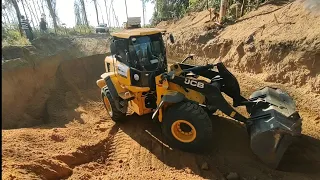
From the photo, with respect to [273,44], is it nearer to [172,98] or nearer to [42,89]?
[172,98]

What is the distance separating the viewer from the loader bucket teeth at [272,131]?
4.08 m

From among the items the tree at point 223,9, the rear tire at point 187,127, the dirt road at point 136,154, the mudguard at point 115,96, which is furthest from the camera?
the tree at point 223,9

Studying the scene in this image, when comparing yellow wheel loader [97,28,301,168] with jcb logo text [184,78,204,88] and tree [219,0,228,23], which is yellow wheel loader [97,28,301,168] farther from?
tree [219,0,228,23]

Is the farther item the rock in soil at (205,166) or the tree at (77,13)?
the tree at (77,13)

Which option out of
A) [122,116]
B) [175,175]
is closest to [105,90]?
[122,116]

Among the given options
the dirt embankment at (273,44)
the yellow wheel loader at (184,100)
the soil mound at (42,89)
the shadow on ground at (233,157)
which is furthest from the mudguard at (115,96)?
the dirt embankment at (273,44)

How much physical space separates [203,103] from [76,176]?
262 cm

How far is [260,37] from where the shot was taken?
25.9ft

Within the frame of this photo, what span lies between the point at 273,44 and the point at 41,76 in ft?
24.1

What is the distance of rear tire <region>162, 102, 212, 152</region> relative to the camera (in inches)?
175

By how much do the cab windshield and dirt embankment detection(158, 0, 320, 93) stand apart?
3660mm

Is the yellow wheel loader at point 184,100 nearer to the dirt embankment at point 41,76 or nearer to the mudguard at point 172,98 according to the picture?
the mudguard at point 172,98

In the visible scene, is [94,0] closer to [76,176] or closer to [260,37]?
[260,37]

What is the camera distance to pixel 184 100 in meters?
4.68
